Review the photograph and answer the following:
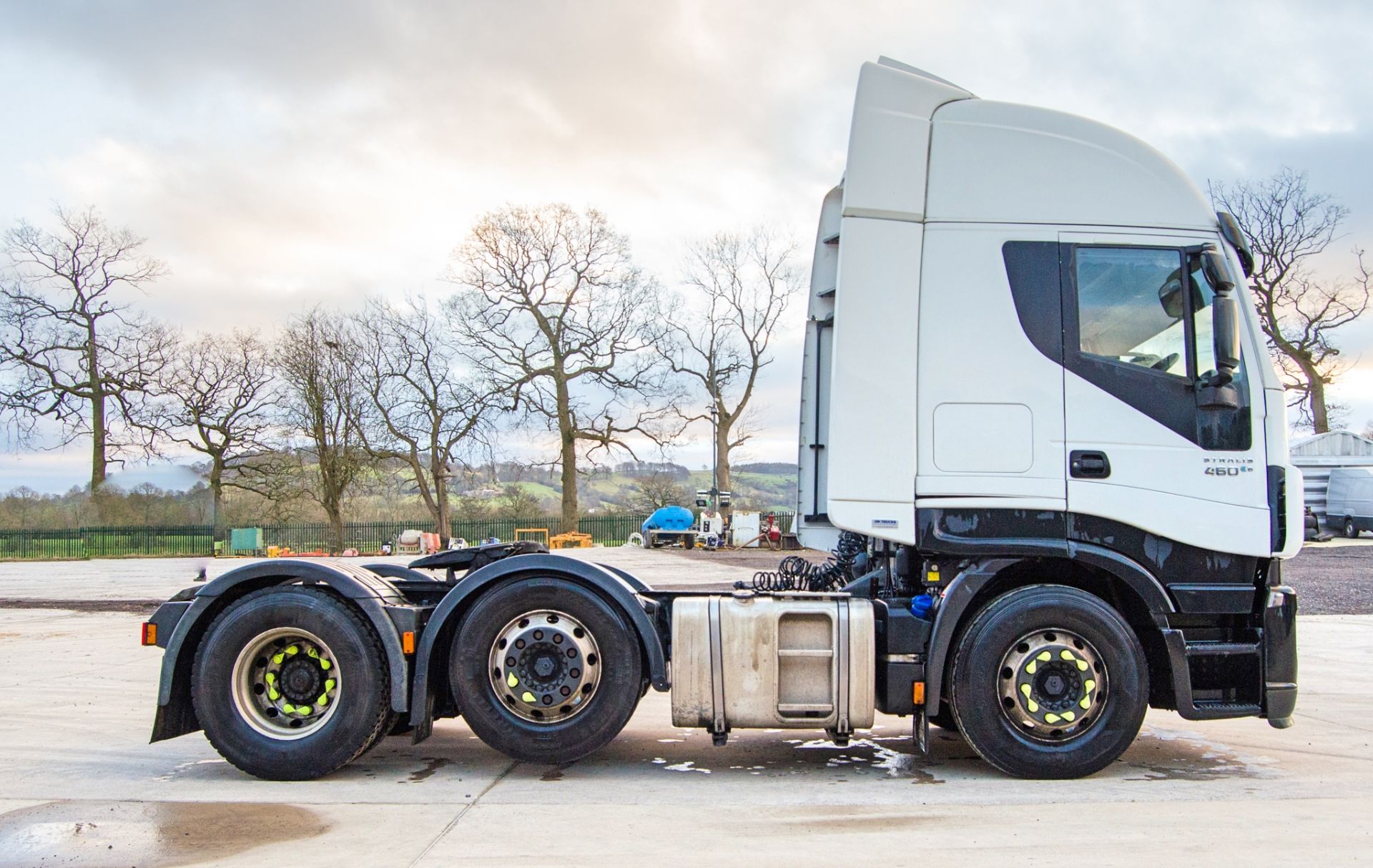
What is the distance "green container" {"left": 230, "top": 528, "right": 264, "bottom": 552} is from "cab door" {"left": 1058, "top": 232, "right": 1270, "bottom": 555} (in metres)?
41.0

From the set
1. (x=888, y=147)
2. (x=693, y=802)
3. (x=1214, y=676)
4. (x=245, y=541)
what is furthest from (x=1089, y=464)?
(x=245, y=541)

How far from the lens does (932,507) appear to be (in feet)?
18.6

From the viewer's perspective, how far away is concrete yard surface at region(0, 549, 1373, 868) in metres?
4.35

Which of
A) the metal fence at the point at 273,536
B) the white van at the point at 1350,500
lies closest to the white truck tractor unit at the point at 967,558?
the metal fence at the point at 273,536

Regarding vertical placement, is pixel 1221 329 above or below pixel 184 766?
above

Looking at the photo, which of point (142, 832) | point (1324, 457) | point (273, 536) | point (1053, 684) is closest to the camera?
point (142, 832)

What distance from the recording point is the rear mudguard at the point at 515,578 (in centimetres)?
571

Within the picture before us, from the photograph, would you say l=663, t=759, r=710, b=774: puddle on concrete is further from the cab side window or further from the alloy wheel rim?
the cab side window

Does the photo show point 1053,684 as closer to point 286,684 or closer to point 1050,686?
→ point 1050,686

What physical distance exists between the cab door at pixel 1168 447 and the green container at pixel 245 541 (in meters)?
41.0

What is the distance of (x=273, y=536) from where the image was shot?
152 feet

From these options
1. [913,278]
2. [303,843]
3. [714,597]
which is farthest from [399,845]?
[913,278]

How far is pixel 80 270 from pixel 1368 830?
4759 centimetres

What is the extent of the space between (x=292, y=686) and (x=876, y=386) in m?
3.71
